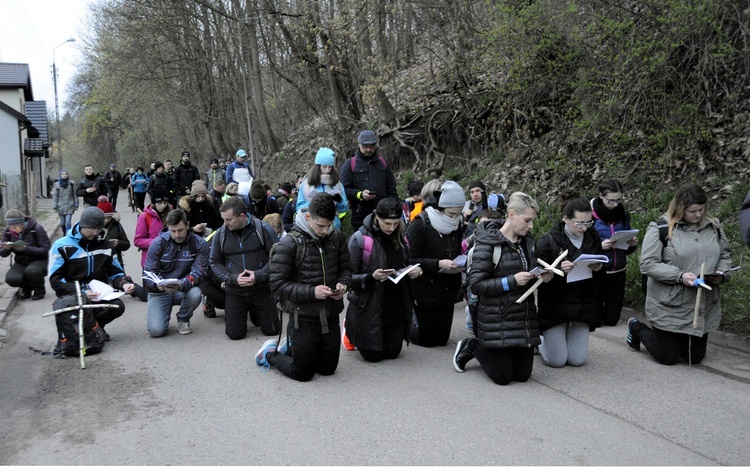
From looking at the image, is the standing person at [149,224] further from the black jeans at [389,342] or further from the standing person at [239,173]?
the black jeans at [389,342]

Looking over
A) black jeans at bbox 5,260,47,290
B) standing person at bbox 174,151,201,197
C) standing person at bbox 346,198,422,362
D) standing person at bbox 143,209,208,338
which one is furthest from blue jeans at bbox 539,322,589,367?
standing person at bbox 174,151,201,197

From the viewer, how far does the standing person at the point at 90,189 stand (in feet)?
51.2

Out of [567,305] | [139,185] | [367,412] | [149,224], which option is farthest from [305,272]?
[139,185]

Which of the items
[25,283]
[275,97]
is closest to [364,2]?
[25,283]

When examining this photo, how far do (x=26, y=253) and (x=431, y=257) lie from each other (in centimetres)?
700

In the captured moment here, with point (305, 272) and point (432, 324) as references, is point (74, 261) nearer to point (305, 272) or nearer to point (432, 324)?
point (305, 272)

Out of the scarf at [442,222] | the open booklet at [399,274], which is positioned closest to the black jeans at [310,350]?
the open booklet at [399,274]

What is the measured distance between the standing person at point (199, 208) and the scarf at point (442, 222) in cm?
472

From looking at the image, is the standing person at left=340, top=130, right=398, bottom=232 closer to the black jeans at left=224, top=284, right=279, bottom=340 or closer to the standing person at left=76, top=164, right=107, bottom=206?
the black jeans at left=224, top=284, right=279, bottom=340

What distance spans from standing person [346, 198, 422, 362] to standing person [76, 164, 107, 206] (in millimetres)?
10577

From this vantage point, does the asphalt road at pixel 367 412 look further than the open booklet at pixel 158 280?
No

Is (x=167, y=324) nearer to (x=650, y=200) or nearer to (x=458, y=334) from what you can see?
(x=458, y=334)

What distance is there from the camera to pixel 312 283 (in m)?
6.26

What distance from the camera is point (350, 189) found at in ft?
31.8
